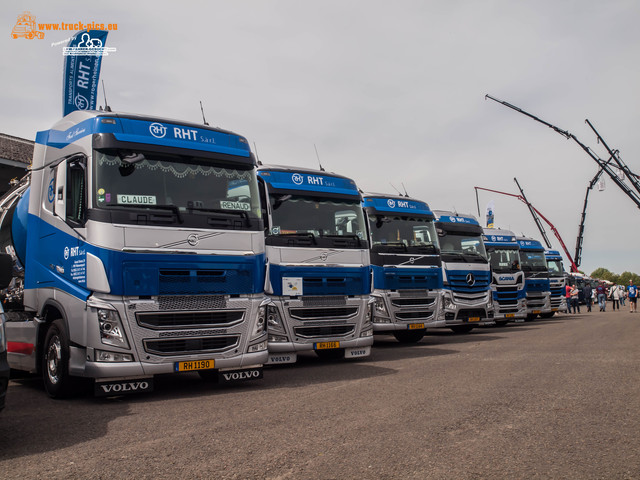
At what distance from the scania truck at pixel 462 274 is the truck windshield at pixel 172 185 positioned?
917 centimetres

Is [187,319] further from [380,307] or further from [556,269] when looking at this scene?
[556,269]

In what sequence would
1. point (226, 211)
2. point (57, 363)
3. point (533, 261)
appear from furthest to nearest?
point (533, 261)
point (226, 211)
point (57, 363)

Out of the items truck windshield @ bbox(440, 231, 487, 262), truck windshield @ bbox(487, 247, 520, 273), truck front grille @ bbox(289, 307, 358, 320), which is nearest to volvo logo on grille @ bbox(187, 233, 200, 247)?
truck front grille @ bbox(289, 307, 358, 320)

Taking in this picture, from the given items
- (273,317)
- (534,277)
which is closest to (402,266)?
(273,317)

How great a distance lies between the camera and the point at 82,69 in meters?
16.1

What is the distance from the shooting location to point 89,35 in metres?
16.4

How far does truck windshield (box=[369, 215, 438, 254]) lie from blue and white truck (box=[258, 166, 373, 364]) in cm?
254

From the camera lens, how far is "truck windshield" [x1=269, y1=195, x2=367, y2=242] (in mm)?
10648

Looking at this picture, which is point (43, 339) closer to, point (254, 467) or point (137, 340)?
point (137, 340)

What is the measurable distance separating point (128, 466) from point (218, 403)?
2786mm

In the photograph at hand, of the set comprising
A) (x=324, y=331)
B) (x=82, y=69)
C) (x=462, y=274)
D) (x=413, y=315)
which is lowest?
(x=324, y=331)

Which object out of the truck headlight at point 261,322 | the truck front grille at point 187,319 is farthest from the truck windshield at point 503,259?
the truck front grille at point 187,319

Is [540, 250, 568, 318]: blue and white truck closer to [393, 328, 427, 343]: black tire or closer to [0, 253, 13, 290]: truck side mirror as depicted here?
[393, 328, 427, 343]: black tire

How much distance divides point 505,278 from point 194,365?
49.1ft
